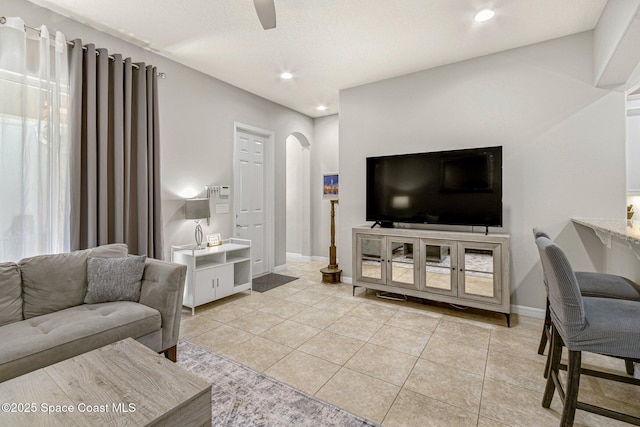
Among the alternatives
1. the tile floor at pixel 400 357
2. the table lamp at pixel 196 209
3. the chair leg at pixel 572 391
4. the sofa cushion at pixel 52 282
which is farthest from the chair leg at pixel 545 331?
the sofa cushion at pixel 52 282

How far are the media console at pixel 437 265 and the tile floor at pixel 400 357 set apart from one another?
8.5 inches

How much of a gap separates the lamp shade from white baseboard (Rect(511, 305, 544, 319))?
3615mm

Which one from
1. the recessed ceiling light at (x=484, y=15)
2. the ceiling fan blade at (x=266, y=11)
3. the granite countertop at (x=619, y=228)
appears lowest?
the granite countertop at (x=619, y=228)

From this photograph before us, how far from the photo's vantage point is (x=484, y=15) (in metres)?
2.55

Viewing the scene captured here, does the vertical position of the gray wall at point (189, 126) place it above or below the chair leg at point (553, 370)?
above

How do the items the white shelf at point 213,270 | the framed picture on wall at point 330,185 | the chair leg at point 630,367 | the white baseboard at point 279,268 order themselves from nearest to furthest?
the chair leg at point 630,367, the white shelf at point 213,270, the white baseboard at point 279,268, the framed picture on wall at point 330,185

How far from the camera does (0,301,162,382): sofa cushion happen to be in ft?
5.07

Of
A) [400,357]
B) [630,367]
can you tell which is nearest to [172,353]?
[400,357]

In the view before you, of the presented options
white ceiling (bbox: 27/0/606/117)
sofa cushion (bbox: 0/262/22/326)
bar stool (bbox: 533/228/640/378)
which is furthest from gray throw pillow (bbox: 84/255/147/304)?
bar stool (bbox: 533/228/640/378)

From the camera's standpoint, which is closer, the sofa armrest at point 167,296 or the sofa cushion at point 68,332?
the sofa cushion at point 68,332

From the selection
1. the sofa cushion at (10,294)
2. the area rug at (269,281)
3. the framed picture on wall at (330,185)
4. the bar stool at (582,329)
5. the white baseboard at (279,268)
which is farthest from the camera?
the framed picture on wall at (330,185)

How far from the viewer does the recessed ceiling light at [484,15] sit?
250cm

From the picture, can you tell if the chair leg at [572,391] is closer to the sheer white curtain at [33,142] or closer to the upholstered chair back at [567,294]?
the upholstered chair back at [567,294]

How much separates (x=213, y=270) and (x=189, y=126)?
70.3 inches
